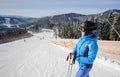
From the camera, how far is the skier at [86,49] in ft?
13.7

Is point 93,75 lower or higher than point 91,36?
lower

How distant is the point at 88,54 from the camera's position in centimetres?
418

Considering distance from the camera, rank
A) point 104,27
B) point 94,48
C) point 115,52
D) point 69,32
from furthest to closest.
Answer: point 69,32 → point 104,27 → point 115,52 → point 94,48

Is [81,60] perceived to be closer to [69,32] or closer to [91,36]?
[91,36]

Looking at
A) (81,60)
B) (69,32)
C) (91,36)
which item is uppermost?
(91,36)

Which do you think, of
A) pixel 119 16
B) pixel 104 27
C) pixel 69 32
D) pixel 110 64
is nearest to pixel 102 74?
pixel 110 64

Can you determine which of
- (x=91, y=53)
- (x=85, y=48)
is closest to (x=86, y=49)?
(x=85, y=48)

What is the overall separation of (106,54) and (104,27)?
147 feet

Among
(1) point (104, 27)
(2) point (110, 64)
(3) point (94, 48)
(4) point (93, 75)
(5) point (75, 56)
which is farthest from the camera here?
(1) point (104, 27)

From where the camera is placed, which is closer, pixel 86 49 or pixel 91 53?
pixel 91 53

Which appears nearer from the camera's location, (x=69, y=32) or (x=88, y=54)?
(x=88, y=54)

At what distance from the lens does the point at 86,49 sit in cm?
425

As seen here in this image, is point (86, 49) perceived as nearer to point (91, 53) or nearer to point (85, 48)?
point (85, 48)

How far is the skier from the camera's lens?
13.7ft
